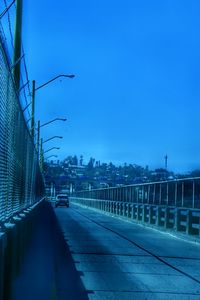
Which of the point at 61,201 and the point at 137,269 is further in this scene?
the point at 61,201

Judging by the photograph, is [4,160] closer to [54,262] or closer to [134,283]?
[134,283]

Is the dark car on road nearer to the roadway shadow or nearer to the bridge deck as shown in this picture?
the bridge deck

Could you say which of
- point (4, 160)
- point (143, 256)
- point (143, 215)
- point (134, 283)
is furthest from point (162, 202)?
point (4, 160)

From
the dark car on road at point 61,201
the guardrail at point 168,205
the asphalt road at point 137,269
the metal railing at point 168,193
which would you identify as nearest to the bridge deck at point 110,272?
the asphalt road at point 137,269

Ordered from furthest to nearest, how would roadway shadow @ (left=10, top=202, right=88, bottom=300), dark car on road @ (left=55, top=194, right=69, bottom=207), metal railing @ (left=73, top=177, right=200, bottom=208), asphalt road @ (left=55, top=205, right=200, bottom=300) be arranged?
dark car on road @ (left=55, top=194, right=69, bottom=207) → metal railing @ (left=73, top=177, right=200, bottom=208) → asphalt road @ (left=55, top=205, right=200, bottom=300) → roadway shadow @ (left=10, top=202, right=88, bottom=300)

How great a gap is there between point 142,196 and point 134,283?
33.7m

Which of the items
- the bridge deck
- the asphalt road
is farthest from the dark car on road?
the bridge deck

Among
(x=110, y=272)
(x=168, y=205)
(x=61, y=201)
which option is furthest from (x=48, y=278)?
(x=61, y=201)

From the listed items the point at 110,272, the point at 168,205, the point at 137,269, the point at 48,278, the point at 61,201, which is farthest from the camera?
the point at 61,201

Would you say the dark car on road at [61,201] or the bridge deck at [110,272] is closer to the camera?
the bridge deck at [110,272]

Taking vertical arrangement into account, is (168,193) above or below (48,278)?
above

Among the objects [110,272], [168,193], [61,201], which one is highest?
[61,201]

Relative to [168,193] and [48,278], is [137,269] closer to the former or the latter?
[48,278]

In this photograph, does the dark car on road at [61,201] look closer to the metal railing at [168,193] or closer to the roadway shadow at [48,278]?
the metal railing at [168,193]
